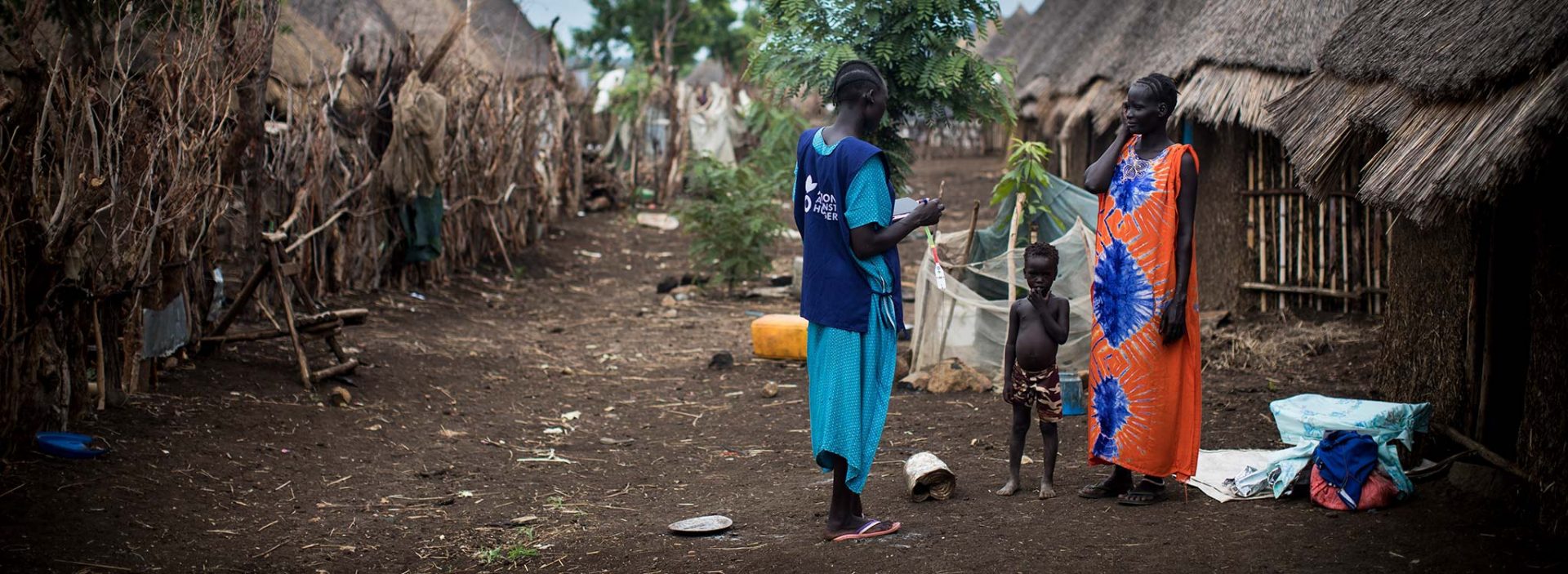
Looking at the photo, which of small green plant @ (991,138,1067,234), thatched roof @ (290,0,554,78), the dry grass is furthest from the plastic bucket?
thatched roof @ (290,0,554,78)

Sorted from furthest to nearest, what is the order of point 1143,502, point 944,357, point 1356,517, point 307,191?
point 307,191
point 944,357
point 1143,502
point 1356,517

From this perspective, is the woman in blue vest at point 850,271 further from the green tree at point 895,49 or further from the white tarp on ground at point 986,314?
the green tree at point 895,49

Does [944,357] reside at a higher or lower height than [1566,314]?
lower

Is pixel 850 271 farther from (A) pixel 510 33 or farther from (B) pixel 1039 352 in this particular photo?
(A) pixel 510 33

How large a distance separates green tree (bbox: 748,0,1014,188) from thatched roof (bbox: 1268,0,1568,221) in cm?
227

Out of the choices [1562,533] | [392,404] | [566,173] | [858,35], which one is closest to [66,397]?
[392,404]

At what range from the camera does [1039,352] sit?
4117 mm

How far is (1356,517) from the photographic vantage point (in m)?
3.78

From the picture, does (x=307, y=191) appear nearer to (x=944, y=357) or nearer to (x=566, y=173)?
(x=944, y=357)

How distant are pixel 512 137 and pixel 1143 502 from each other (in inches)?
370

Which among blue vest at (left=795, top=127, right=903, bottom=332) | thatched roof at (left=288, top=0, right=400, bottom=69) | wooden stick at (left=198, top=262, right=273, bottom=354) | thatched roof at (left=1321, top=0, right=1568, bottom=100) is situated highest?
thatched roof at (left=288, top=0, right=400, bottom=69)

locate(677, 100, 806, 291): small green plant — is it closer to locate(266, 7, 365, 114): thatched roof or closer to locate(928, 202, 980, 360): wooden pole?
locate(266, 7, 365, 114): thatched roof

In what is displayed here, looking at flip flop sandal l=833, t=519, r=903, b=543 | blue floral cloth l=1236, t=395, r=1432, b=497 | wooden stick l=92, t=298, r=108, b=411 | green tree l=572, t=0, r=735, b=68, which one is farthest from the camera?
green tree l=572, t=0, r=735, b=68

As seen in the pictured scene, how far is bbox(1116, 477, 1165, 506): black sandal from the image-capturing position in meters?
4.04
